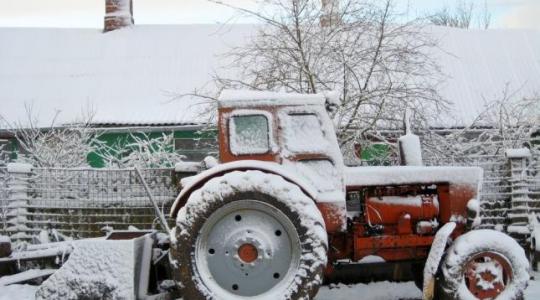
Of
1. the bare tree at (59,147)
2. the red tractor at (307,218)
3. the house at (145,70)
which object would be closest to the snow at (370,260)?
the red tractor at (307,218)

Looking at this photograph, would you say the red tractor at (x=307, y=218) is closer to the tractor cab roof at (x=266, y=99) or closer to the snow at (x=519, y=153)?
the tractor cab roof at (x=266, y=99)

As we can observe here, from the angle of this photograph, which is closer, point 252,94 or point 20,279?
point 252,94

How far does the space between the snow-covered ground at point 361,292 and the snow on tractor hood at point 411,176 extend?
4.36ft

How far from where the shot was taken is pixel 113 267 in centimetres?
532

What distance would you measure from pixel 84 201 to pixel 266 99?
4.55 meters

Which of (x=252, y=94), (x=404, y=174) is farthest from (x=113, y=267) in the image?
(x=404, y=174)

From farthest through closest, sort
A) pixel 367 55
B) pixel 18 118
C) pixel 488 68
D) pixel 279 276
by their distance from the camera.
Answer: pixel 488 68, pixel 18 118, pixel 367 55, pixel 279 276

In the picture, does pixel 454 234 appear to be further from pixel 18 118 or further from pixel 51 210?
pixel 18 118

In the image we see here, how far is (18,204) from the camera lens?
885 centimetres

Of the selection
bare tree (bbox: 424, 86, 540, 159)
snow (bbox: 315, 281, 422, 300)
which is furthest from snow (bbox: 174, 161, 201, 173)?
bare tree (bbox: 424, 86, 540, 159)

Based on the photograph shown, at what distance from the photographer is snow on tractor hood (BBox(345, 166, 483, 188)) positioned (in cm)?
558

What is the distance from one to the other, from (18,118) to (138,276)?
12.2 meters

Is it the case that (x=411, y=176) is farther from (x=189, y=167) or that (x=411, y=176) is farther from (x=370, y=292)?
(x=189, y=167)

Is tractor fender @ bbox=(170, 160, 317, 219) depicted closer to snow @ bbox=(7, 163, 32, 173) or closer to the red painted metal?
the red painted metal
